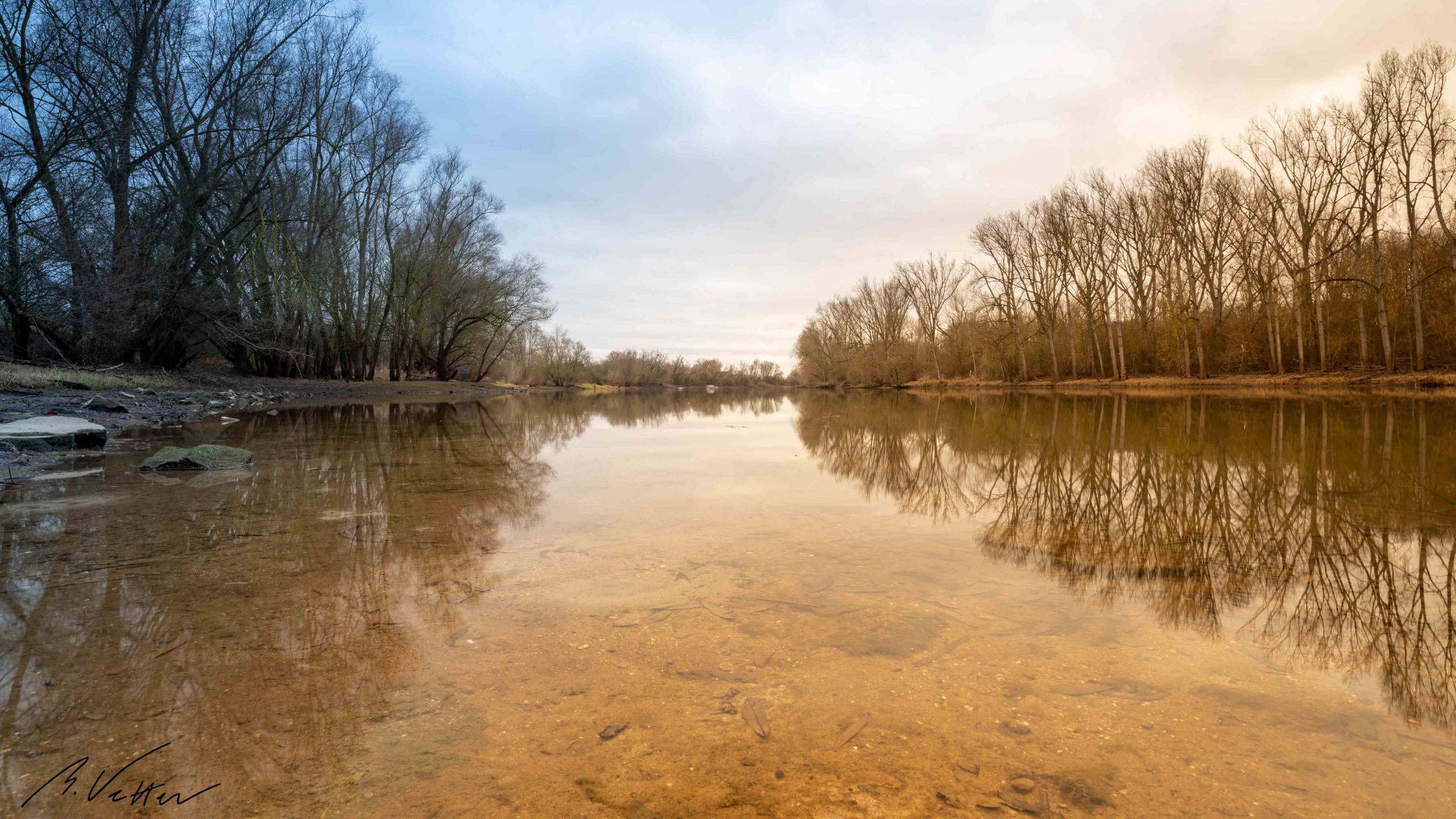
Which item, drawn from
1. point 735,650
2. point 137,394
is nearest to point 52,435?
point 137,394

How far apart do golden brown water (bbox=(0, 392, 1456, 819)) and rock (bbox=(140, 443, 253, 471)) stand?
0.72 metres

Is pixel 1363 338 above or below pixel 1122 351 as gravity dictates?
below

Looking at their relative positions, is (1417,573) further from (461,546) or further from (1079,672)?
(461,546)

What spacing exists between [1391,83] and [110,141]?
127 feet

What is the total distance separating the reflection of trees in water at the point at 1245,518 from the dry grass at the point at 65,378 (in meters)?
14.5

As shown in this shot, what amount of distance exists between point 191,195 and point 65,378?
23.1ft

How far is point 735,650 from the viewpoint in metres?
2.48

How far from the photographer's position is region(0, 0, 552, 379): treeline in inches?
531

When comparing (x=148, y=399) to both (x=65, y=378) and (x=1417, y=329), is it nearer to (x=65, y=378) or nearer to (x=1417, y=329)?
(x=65, y=378)

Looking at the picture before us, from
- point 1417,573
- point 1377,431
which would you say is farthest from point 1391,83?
point 1417,573

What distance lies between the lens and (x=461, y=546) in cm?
390

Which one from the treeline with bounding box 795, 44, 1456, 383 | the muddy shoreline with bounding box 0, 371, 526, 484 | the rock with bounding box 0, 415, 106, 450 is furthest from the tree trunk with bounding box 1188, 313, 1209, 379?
the rock with bounding box 0, 415, 106, 450

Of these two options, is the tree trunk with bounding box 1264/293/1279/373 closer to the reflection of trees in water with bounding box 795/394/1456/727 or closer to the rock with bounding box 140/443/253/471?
the reflection of trees in water with bounding box 795/394/1456/727

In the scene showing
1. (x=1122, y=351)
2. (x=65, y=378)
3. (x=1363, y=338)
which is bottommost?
(x=65, y=378)
